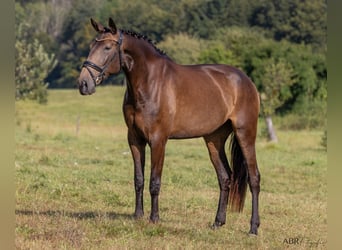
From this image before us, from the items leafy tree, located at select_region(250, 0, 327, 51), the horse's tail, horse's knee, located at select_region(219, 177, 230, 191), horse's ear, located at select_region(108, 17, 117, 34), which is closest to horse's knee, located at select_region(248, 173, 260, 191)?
the horse's tail

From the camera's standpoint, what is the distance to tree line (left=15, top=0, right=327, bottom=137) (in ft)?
134

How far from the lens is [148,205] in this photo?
8570 millimetres

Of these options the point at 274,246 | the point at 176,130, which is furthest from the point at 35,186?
the point at 274,246

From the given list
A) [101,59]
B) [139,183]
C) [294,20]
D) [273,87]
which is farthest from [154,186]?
[294,20]

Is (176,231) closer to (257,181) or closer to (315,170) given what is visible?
(257,181)

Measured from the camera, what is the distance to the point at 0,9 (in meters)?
1.27

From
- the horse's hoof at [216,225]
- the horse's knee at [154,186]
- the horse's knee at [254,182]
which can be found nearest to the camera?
the horse's knee at [154,186]

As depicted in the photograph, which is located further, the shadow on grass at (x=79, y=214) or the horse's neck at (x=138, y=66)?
the shadow on grass at (x=79, y=214)

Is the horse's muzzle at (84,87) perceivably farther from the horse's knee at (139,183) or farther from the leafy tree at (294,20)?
the leafy tree at (294,20)

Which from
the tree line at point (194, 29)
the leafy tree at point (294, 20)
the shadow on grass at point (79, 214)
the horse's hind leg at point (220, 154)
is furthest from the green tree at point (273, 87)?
the leafy tree at point (294, 20)

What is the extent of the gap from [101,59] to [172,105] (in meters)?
0.97

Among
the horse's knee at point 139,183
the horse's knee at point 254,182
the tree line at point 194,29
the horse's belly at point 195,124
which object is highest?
the horse's belly at point 195,124

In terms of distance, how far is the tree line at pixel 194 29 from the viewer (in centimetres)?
4081

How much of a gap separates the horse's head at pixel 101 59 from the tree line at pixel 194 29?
109 feet
